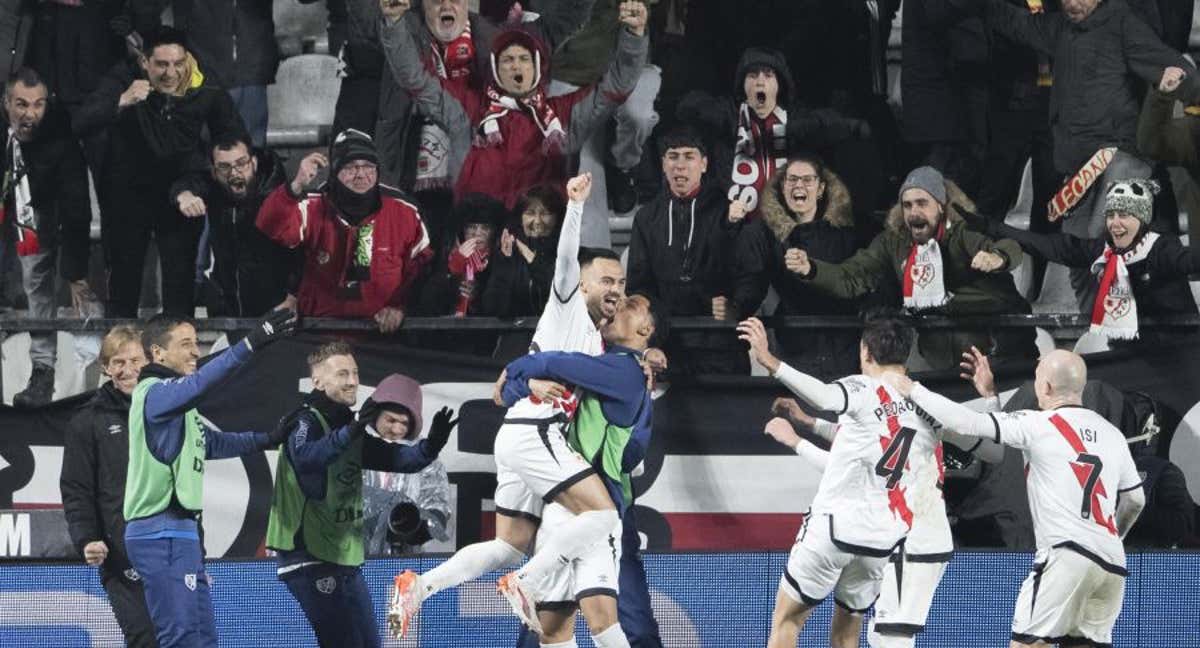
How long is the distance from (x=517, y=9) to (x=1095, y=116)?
3.64m

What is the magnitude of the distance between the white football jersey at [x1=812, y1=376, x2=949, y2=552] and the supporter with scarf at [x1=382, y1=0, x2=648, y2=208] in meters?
2.87

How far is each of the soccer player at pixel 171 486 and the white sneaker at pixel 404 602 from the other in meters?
0.90

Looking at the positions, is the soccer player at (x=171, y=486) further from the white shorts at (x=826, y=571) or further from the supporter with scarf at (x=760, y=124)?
the supporter with scarf at (x=760, y=124)

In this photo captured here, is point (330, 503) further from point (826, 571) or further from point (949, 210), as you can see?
point (949, 210)

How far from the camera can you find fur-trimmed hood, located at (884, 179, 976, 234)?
1242cm

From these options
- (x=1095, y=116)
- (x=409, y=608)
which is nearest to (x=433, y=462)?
(x=409, y=608)

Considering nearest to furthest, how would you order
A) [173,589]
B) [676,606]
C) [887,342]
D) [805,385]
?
[173,589]
[805,385]
[887,342]
[676,606]

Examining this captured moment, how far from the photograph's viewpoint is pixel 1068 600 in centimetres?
1088

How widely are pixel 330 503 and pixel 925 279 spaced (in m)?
3.55

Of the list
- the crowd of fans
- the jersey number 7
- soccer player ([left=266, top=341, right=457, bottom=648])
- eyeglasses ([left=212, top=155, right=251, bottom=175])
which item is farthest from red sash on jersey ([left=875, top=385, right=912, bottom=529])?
eyeglasses ([left=212, top=155, right=251, bottom=175])

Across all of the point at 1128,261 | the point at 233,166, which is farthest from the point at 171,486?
the point at 1128,261

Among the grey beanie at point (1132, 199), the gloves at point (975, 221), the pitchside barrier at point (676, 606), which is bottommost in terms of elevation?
the pitchside barrier at point (676, 606)

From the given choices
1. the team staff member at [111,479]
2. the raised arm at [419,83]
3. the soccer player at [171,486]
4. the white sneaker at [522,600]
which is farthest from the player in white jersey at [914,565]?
the team staff member at [111,479]

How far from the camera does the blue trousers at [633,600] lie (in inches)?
446
